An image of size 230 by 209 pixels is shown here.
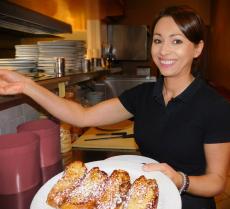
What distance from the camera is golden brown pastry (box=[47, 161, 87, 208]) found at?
79 cm

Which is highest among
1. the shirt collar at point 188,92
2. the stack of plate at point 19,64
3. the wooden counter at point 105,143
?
the stack of plate at point 19,64

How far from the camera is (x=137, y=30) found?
4.93 metres

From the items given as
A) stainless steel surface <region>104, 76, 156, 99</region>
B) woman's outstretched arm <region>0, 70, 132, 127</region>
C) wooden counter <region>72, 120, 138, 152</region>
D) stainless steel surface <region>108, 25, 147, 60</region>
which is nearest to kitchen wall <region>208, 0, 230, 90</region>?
stainless steel surface <region>108, 25, 147, 60</region>

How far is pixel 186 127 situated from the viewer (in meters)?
1.12

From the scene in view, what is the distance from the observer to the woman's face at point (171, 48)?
3.62 ft

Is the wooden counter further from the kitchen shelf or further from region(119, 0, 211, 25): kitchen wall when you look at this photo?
region(119, 0, 211, 25): kitchen wall

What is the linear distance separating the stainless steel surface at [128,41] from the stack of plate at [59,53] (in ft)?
10.5

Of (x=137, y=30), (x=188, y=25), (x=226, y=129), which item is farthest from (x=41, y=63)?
(x=137, y=30)

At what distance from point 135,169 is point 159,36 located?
532 mm

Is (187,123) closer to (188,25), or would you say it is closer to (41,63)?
(188,25)

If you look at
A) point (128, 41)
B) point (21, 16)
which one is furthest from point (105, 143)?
point (128, 41)

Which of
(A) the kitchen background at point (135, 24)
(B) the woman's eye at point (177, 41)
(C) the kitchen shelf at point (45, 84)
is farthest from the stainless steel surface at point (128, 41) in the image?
(B) the woman's eye at point (177, 41)

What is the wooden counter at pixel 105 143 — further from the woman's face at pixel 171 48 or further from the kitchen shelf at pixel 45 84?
the woman's face at pixel 171 48

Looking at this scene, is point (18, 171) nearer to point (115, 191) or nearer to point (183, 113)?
point (115, 191)
